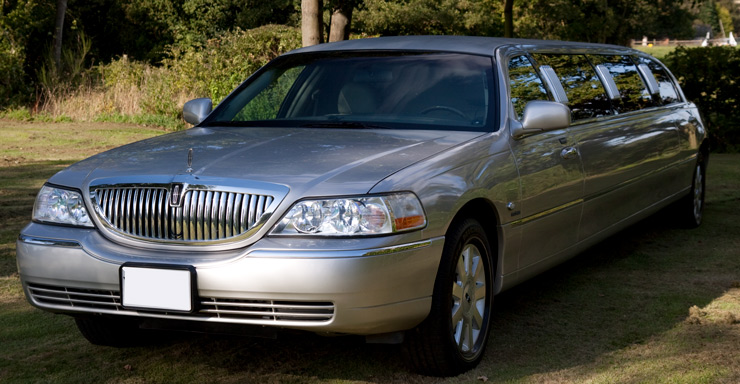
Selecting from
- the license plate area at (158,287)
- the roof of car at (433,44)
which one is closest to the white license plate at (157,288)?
the license plate area at (158,287)

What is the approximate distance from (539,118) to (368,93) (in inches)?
39.1

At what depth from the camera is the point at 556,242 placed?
5.26 metres

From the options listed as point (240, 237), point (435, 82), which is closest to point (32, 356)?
point (240, 237)

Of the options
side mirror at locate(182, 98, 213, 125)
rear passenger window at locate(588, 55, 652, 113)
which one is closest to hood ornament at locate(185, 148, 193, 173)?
side mirror at locate(182, 98, 213, 125)

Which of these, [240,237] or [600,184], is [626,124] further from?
[240,237]

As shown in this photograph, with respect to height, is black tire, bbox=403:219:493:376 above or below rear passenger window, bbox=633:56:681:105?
below

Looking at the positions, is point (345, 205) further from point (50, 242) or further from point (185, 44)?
point (185, 44)

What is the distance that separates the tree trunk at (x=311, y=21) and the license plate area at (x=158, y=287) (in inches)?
335

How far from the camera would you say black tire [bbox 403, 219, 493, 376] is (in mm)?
3980

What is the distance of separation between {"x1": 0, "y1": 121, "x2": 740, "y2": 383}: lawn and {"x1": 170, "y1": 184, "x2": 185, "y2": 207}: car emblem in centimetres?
73

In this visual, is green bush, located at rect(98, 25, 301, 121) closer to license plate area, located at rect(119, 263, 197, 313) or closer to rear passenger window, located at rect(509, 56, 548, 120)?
rear passenger window, located at rect(509, 56, 548, 120)

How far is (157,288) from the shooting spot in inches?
145

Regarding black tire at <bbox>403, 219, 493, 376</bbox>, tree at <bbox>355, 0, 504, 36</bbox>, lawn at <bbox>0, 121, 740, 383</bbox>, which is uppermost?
black tire at <bbox>403, 219, 493, 376</bbox>

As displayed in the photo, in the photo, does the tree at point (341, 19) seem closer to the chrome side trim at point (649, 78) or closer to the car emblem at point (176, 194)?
the chrome side trim at point (649, 78)
